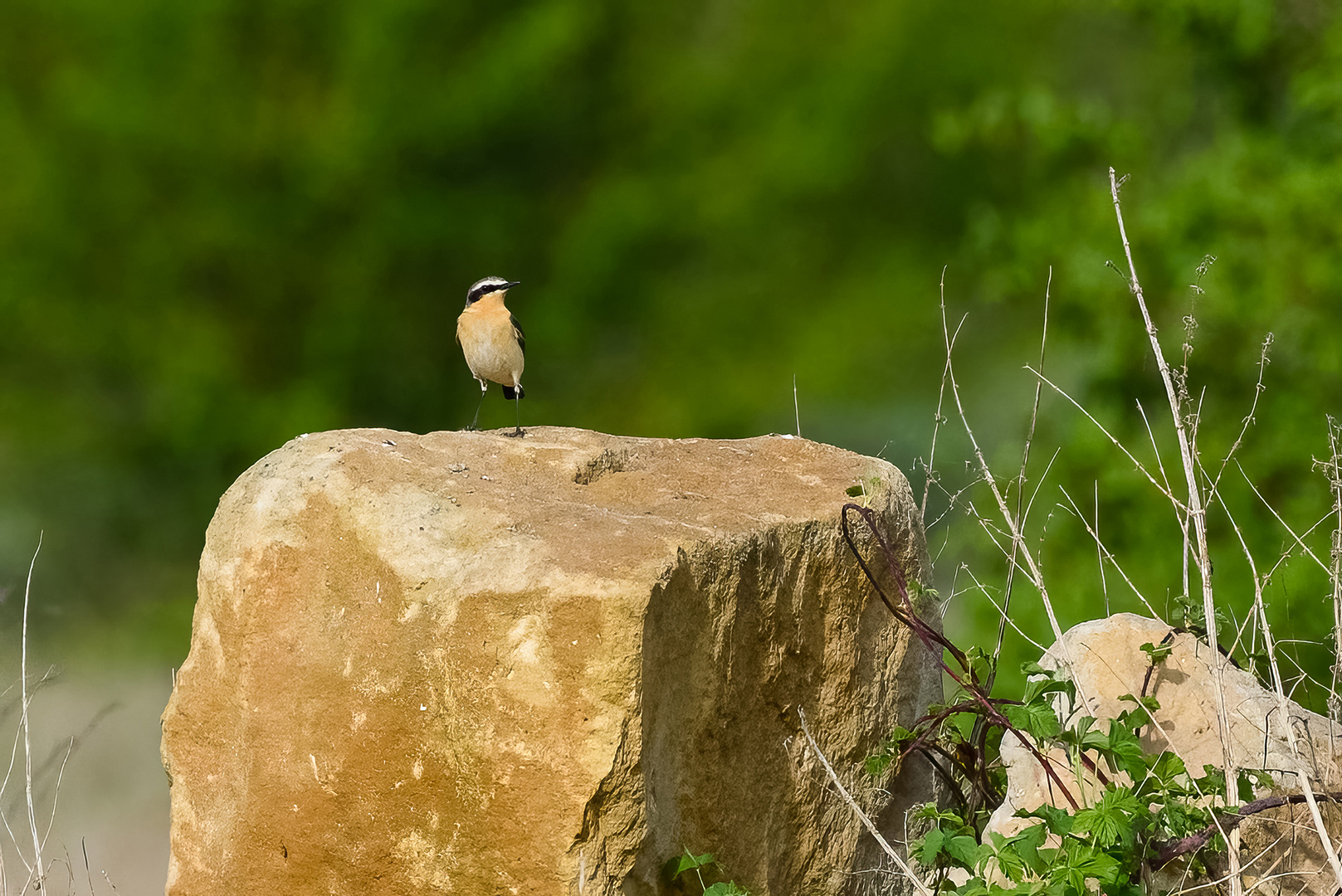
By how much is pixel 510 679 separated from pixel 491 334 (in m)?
2.64

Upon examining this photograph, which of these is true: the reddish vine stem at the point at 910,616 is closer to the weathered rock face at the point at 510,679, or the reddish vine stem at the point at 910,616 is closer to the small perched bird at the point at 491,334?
the weathered rock face at the point at 510,679

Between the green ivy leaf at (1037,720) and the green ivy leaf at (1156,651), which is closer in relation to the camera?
the green ivy leaf at (1037,720)

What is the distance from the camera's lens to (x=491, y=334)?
15.4ft

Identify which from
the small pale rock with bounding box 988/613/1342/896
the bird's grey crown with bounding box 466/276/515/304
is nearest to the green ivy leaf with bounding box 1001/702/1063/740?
the small pale rock with bounding box 988/613/1342/896

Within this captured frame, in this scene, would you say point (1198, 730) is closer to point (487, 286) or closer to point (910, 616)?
point (910, 616)

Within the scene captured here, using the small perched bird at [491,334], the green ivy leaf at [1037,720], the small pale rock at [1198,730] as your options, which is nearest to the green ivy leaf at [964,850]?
the green ivy leaf at [1037,720]

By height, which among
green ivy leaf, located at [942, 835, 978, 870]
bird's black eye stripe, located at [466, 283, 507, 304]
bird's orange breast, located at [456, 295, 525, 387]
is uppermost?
bird's black eye stripe, located at [466, 283, 507, 304]

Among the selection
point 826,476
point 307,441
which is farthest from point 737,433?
point 307,441

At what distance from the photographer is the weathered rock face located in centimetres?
223

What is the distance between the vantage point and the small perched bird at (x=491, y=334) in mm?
Result: 4707

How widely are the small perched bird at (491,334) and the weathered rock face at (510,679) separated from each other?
1.76 metres

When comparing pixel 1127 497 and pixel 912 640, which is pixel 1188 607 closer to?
pixel 912 640

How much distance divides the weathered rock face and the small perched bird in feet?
5.79

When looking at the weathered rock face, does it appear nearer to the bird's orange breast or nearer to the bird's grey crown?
the bird's orange breast
